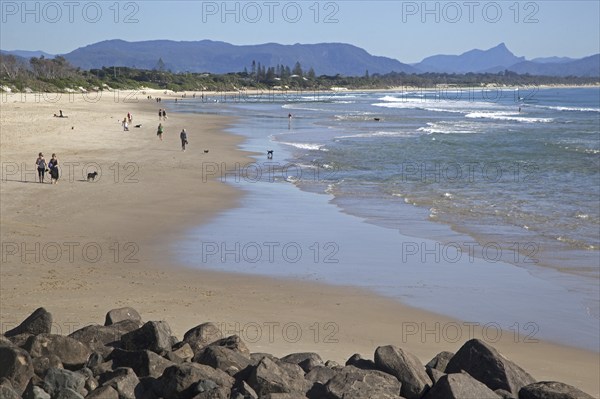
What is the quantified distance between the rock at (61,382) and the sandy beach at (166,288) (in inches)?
130

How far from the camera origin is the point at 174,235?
16.7 meters

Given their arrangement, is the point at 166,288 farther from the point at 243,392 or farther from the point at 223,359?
the point at 243,392

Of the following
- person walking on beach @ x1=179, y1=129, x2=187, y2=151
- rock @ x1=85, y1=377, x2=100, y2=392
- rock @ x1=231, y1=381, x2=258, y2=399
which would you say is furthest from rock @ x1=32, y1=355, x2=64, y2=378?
person walking on beach @ x1=179, y1=129, x2=187, y2=151

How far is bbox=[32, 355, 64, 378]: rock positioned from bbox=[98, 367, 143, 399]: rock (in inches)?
19.8

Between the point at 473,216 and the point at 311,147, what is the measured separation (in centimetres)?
2038

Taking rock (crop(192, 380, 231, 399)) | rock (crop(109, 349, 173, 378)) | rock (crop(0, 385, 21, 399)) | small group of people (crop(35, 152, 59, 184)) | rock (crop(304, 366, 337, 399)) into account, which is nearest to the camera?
rock (crop(0, 385, 21, 399))

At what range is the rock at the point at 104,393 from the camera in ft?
19.6

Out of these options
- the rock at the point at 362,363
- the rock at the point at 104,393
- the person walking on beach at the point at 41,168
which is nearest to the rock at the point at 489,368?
the rock at the point at 362,363

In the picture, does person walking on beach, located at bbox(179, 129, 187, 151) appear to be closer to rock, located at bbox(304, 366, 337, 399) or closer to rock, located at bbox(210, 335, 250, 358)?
rock, located at bbox(210, 335, 250, 358)

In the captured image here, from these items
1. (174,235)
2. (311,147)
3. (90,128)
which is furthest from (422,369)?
(90,128)

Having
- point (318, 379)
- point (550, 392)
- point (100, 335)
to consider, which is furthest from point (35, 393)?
point (550, 392)

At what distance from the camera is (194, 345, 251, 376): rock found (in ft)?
22.9

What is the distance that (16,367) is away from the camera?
6.51m

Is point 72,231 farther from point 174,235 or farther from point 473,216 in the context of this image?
point 473,216
